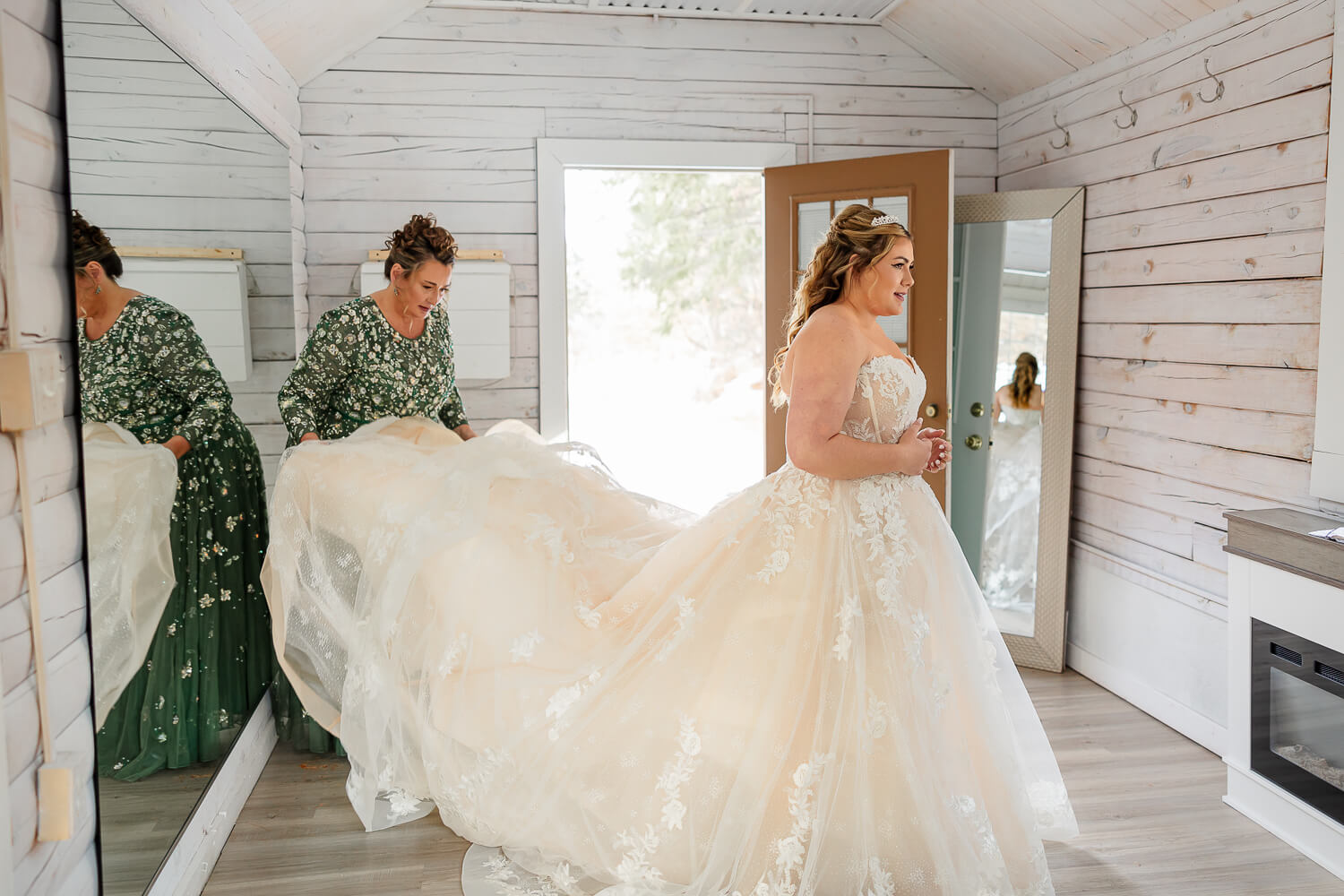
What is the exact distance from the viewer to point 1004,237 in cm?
427

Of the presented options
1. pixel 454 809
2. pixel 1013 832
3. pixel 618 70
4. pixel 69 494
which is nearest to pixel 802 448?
pixel 1013 832

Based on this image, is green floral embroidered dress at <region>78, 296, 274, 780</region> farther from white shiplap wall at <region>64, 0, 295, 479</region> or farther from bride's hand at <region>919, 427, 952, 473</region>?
bride's hand at <region>919, 427, 952, 473</region>

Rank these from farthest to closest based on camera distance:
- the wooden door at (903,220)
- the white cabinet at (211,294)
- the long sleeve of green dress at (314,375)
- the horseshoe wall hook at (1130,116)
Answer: the wooden door at (903,220)
the horseshoe wall hook at (1130,116)
the long sleeve of green dress at (314,375)
the white cabinet at (211,294)

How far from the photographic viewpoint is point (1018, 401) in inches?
167

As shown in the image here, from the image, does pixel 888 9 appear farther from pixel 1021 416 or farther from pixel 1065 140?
pixel 1021 416

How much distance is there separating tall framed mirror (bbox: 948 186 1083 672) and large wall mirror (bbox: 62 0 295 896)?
296 centimetres

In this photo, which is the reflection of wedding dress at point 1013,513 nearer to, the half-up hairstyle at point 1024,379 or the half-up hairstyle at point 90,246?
the half-up hairstyle at point 1024,379

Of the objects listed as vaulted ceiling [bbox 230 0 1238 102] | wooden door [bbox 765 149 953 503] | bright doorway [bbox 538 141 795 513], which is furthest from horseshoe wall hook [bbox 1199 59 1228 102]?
Result: bright doorway [bbox 538 141 795 513]

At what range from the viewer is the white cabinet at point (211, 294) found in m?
1.99

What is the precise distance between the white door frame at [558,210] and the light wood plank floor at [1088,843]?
1763 mm

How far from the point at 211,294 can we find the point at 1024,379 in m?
3.22

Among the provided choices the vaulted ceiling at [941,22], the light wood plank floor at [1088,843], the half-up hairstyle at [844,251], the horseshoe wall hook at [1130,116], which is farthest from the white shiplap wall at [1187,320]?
the half-up hairstyle at [844,251]

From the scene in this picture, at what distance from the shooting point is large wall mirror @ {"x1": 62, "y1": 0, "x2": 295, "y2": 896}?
1.80 metres

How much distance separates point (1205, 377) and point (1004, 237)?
1201 mm
